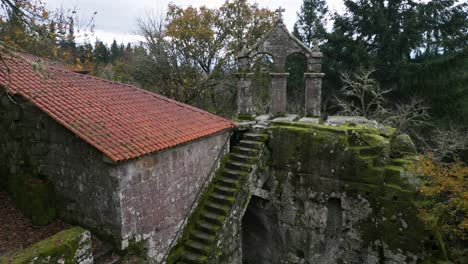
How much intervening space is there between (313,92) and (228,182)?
563 cm

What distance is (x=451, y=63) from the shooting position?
61.0 ft

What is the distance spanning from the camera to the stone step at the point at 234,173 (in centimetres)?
1015

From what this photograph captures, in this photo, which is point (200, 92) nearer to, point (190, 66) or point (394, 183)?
point (190, 66)

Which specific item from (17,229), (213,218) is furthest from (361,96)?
(17,229)

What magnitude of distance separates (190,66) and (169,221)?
1734cm

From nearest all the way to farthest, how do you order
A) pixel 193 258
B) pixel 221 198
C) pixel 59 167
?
pixel 59 167
pixel 193 258
pixel 221 198

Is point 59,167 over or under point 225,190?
over

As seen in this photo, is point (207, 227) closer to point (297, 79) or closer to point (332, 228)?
point (332, 228)

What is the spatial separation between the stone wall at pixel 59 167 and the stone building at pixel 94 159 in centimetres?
2

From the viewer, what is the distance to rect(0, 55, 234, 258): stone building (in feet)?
22.1

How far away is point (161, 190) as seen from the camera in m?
7.91

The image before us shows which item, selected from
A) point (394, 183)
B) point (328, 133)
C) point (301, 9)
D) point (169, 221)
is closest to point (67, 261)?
point (169, 221)

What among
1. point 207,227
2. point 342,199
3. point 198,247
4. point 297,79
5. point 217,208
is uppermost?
point 297,79

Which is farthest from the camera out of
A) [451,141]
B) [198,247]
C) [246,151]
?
[451,141]
